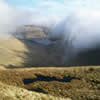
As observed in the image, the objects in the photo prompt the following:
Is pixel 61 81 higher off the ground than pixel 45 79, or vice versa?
pixel 61 81

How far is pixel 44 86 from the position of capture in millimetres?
85250

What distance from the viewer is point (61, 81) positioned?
92.9 metres

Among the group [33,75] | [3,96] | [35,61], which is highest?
[3,96]

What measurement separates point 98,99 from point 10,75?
3076 centimetres

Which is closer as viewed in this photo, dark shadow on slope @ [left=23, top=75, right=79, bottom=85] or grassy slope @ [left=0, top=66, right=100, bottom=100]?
grassy slope @ [left=0, top=66, right=100, bottom=100]

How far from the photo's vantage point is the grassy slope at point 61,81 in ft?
255

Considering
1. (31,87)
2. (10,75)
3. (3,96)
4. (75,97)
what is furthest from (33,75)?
(3,96)

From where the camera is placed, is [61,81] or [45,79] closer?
[61,81]

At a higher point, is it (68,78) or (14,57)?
(68,78)

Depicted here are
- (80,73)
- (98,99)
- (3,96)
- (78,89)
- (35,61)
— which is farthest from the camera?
(35,61)

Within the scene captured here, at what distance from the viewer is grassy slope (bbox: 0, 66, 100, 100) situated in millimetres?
77625

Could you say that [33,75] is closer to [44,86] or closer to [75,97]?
[44,86]

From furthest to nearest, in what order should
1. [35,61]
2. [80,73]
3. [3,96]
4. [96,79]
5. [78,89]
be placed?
1. [35,61]
2. [80,73]
3. [96,79]
4. [78,89]
5. [3,96]

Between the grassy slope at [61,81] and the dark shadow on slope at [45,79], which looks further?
the dark shadow on slope at [45,79]
